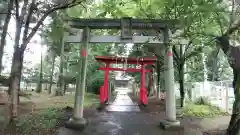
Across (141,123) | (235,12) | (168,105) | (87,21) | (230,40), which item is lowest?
(141,123)

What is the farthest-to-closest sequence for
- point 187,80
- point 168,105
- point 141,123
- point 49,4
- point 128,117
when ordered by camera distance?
1. point 187,80
2. point 128,117
3. point 141,123
4. point 168,105
5. point 49,4

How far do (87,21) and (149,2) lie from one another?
8.48 ft

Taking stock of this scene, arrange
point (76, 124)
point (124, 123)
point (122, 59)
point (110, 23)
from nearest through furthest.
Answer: point (76, 124)
point (110, 23)
point (124, 123)
point (122, 59)

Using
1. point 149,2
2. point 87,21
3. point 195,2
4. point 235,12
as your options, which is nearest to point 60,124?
point 87,21

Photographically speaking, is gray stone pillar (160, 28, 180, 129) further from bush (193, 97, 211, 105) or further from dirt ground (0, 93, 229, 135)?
bush (193, 97, 211, 105)

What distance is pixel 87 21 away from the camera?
9.41 meters

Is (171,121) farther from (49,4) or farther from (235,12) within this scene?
(49,4)

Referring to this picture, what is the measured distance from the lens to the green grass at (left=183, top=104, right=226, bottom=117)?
11273mm

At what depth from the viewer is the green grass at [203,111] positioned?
444 inches

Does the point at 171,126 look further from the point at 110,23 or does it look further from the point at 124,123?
the point at 110,23

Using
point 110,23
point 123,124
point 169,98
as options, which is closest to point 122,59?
point 110,23

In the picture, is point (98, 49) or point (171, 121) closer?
point (171, 121)

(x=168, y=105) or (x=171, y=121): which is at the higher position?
(x=168, y=105)

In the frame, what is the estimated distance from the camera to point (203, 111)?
466 inches
